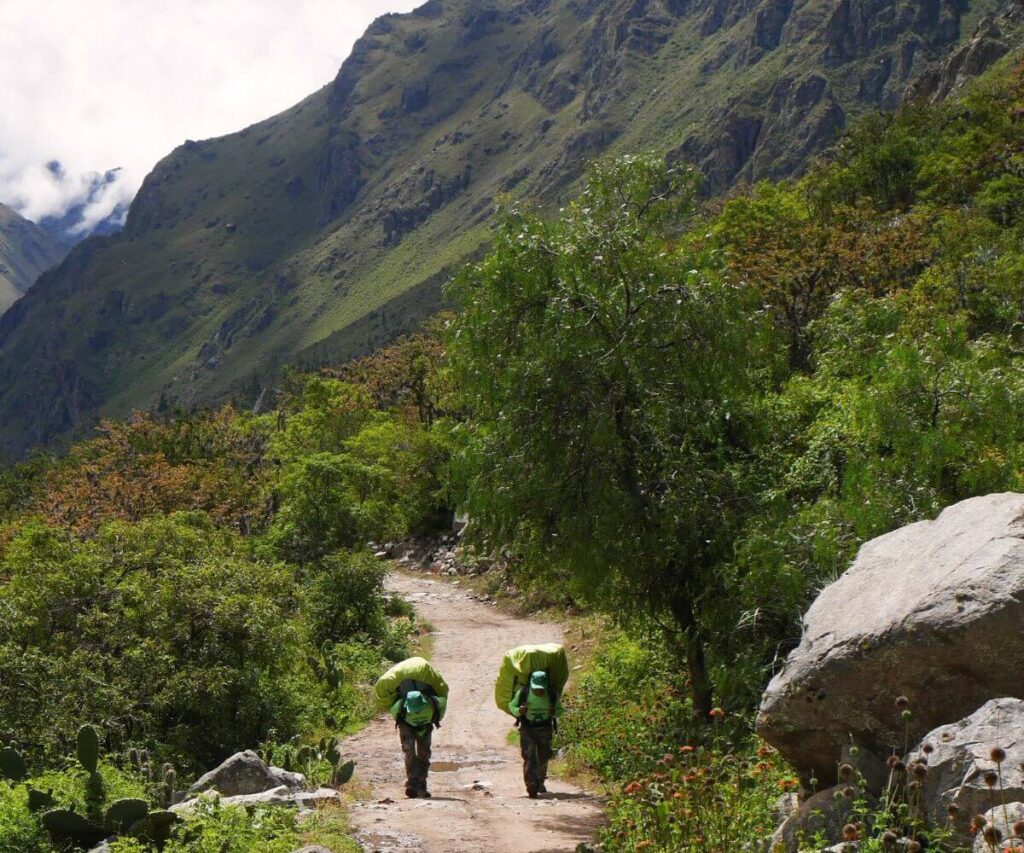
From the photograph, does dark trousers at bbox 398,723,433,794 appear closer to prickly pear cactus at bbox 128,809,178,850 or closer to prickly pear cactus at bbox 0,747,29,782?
prickly pear cactus at bbox 128,809,178,850

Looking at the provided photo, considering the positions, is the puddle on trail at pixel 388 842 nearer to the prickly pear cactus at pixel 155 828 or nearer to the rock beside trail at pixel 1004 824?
the prickly pear cactus at pixel 155 828

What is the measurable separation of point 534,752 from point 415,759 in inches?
55.2

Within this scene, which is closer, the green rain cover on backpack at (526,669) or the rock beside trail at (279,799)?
the rock beside trail at (279,799)

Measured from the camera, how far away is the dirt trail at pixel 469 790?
28.6 feet

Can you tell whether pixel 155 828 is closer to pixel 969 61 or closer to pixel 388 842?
pixel 388 842

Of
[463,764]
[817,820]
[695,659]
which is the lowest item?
[463,764]

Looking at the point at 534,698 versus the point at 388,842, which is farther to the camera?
the point at 534,698

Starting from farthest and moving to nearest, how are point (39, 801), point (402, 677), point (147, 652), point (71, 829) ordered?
point (147, 652) → point (402, 677) → point (39, 801) → point (71, 829)

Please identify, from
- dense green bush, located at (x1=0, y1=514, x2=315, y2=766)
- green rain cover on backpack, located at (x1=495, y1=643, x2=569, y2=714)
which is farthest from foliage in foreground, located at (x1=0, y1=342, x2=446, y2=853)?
green rain cover on backpack, located at (x1=495, y1=643, x2=569, y2=714)

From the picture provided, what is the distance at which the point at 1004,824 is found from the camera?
178 inches

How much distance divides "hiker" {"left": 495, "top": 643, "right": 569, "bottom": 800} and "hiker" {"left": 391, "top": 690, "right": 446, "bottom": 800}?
0.93 meters

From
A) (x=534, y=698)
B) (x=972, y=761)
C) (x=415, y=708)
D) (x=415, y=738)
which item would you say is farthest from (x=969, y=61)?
(x=972, y=761)

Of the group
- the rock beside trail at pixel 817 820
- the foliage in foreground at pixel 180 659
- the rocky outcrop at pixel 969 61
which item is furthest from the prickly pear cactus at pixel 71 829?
the rocky outcrop at pixel 969 61

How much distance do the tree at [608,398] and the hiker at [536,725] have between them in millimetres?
1337
